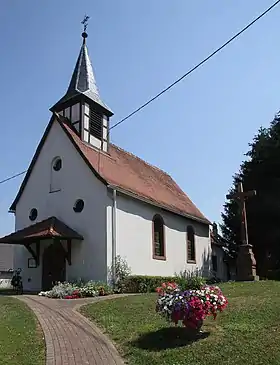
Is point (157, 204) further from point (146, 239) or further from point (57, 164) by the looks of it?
point (57, 164)

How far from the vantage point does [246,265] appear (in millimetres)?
20438

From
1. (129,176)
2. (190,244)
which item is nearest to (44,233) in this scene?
(129,176)

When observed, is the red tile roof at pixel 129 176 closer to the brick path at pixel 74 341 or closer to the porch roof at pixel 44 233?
the porch roof at pixel 44 233

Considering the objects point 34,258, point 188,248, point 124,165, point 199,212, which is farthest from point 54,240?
point 199,212

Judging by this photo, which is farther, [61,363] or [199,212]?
[199,212]

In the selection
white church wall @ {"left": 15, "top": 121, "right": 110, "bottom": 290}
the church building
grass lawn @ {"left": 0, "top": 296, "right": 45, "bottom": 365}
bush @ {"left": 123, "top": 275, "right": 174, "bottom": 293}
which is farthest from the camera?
the church building

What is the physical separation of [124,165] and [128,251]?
6.60 meters

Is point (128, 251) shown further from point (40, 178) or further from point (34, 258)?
point (40, 178)

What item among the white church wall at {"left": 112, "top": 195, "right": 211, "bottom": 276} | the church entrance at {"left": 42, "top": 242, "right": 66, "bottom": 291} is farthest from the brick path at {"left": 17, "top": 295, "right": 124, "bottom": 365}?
the church entrance at {"left": 42, "top": 242, "right": 66, "bottom": 291}

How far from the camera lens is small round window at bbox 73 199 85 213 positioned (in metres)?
22.3

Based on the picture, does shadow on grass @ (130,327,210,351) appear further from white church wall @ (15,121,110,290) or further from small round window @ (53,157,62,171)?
small round window @ (53,157,62,171)

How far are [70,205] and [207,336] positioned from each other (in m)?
15.0

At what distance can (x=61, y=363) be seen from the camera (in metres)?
7.59

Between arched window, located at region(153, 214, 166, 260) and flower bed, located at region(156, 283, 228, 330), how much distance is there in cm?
1540
